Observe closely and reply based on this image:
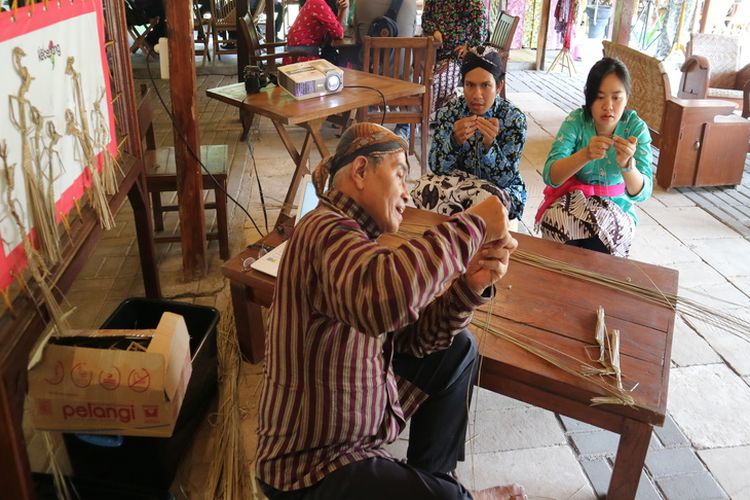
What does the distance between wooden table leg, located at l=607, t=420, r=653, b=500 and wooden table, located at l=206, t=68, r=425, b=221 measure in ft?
5.52

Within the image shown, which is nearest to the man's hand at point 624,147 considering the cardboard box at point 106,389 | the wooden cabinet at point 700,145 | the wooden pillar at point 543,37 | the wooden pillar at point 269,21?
the cardboard box at point 106,389

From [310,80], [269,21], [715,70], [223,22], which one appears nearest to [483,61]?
[310,80]

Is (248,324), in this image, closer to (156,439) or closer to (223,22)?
(156,439)

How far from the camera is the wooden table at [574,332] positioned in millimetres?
1588

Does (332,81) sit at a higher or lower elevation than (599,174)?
higher

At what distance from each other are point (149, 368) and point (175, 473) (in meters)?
0.54

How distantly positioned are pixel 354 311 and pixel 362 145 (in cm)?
34

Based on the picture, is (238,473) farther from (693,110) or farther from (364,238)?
(693,110)

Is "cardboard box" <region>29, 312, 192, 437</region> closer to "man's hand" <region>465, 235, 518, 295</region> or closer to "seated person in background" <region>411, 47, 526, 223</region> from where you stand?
"man's hand" <region>465, 235, 518, 295</region>

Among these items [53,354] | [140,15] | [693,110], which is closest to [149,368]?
[53,354]

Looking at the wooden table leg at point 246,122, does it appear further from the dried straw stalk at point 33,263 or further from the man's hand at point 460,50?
the dried straw stalk at point 33,263

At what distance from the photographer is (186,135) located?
2.80 meters

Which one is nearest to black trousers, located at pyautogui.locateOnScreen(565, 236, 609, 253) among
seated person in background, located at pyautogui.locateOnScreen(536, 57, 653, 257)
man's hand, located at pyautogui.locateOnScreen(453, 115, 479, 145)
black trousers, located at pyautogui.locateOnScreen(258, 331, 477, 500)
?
seated person in background, located at pyautogui.locateOnScreen(536, 57, 653, 257)

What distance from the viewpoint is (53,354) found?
4.67 feet
